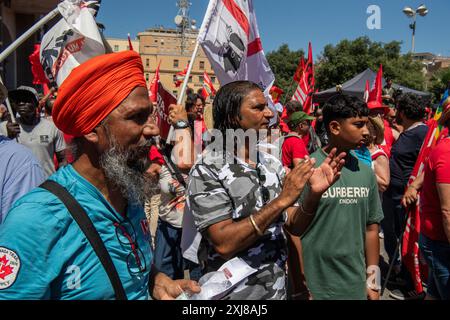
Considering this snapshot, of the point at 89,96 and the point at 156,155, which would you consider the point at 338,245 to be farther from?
the point at 156,155

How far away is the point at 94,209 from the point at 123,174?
173mm

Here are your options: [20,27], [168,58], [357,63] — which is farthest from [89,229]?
[168,58]

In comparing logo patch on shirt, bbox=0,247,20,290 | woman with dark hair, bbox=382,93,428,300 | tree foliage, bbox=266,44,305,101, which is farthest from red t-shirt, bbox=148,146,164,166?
tree foliage, bbox=266,44,305,101

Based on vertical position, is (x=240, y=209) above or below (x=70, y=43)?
below

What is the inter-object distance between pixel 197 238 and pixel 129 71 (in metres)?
1.12

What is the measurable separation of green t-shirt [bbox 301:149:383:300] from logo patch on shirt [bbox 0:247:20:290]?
1.99m

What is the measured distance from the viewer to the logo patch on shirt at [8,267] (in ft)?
4.18

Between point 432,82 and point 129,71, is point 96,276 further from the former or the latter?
point 432,82

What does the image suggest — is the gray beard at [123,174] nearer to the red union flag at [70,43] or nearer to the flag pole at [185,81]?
the red union flag at [70,43]

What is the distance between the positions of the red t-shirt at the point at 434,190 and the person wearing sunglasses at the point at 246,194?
0.90 m

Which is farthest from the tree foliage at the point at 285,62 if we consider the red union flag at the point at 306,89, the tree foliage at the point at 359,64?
the red union flag at the point at 306,89

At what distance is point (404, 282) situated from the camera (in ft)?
17.3

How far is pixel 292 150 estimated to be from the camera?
5.25 metres

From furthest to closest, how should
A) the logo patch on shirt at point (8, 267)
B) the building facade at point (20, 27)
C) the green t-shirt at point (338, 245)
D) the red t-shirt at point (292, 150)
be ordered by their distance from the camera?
the building facade at point (20, 27) → the red t-shirt at point (292, 150) → the green t-shirt at point (338, 245) → the logo patch on shirt at point (8, 267)
